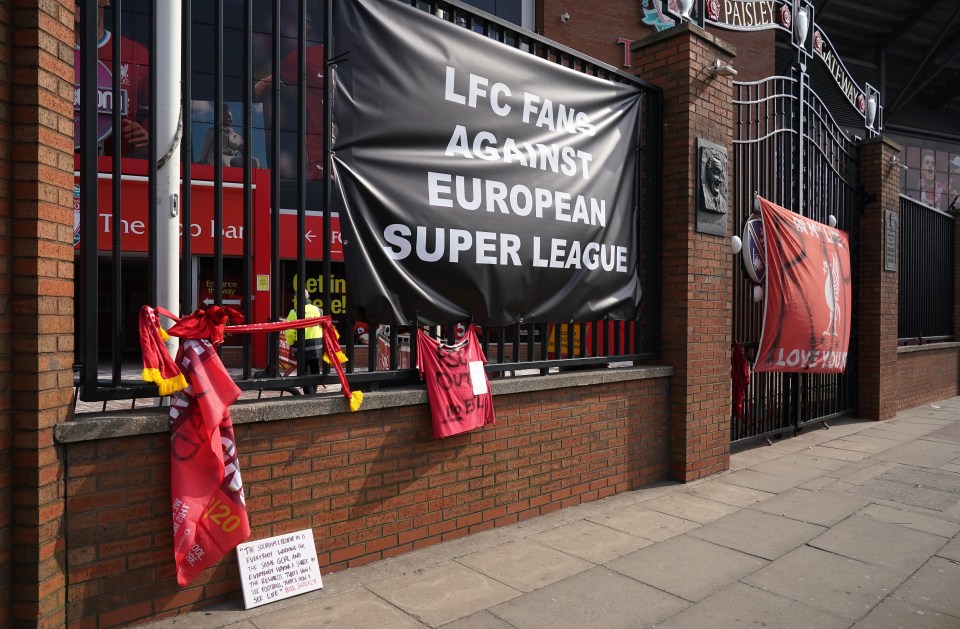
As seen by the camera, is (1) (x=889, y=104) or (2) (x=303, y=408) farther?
(1) (x=889, y=104)

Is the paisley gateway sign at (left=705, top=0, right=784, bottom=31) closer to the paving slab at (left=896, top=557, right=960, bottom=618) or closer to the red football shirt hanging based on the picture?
the red football shirt hanging

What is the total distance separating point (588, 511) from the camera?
17.5 feet

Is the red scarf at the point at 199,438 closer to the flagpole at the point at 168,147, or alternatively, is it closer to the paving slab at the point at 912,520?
the flagpole at the point at 168,147

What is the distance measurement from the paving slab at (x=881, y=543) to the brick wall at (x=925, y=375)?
22.4ft

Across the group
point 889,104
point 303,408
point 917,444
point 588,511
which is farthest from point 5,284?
point 889,104

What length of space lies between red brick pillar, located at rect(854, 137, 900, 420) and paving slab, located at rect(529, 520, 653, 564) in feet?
24.3

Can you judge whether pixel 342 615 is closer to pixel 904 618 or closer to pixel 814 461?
pixel 904 618

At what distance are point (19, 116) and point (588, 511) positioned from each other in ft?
14.7

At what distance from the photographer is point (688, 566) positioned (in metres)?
4.27

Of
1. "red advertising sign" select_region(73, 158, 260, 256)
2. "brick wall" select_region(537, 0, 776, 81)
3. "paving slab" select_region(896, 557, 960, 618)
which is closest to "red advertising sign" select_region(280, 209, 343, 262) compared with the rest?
"red advertising sign" select_region(73, 158, 260, 256)

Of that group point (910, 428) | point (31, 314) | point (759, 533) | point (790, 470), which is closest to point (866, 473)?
point (790, 470)

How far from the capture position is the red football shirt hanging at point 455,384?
173 inches

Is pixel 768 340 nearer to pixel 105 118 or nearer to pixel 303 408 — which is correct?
pixel 303 408

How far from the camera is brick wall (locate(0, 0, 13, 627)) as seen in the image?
2.82m
